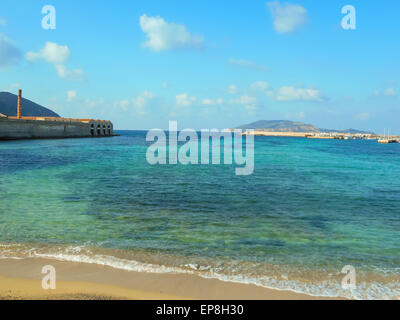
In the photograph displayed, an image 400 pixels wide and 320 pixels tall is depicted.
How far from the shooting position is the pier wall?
64256 millimetres

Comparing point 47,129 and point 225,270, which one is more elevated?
point 47,129

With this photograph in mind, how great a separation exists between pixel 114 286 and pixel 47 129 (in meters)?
87.5

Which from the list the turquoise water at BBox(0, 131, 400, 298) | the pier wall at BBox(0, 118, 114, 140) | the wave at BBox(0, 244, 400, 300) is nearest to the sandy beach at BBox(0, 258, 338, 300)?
the wave at BBox(0, 244, 400, 300)

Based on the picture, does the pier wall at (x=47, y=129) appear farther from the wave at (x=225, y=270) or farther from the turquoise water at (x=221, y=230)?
the wave at (x=225, y=270)

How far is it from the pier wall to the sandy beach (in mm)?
67960

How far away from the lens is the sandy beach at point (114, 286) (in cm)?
532

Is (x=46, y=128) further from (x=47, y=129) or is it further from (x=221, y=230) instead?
(x=221, y=230)

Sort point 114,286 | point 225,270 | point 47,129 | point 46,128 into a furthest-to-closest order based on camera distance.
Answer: point 47,129 → point 46,128 → point 225,270 → point 114,286

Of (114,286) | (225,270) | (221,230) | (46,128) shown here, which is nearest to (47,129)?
(46,128)

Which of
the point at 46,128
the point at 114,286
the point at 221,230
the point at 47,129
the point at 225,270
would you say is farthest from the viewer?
the point at 47,129

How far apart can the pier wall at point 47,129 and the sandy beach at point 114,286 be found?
223 ft

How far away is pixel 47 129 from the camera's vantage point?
81.8 m

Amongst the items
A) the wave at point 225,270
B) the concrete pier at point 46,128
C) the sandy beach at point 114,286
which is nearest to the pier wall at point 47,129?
the concrete pier at point 46,128
